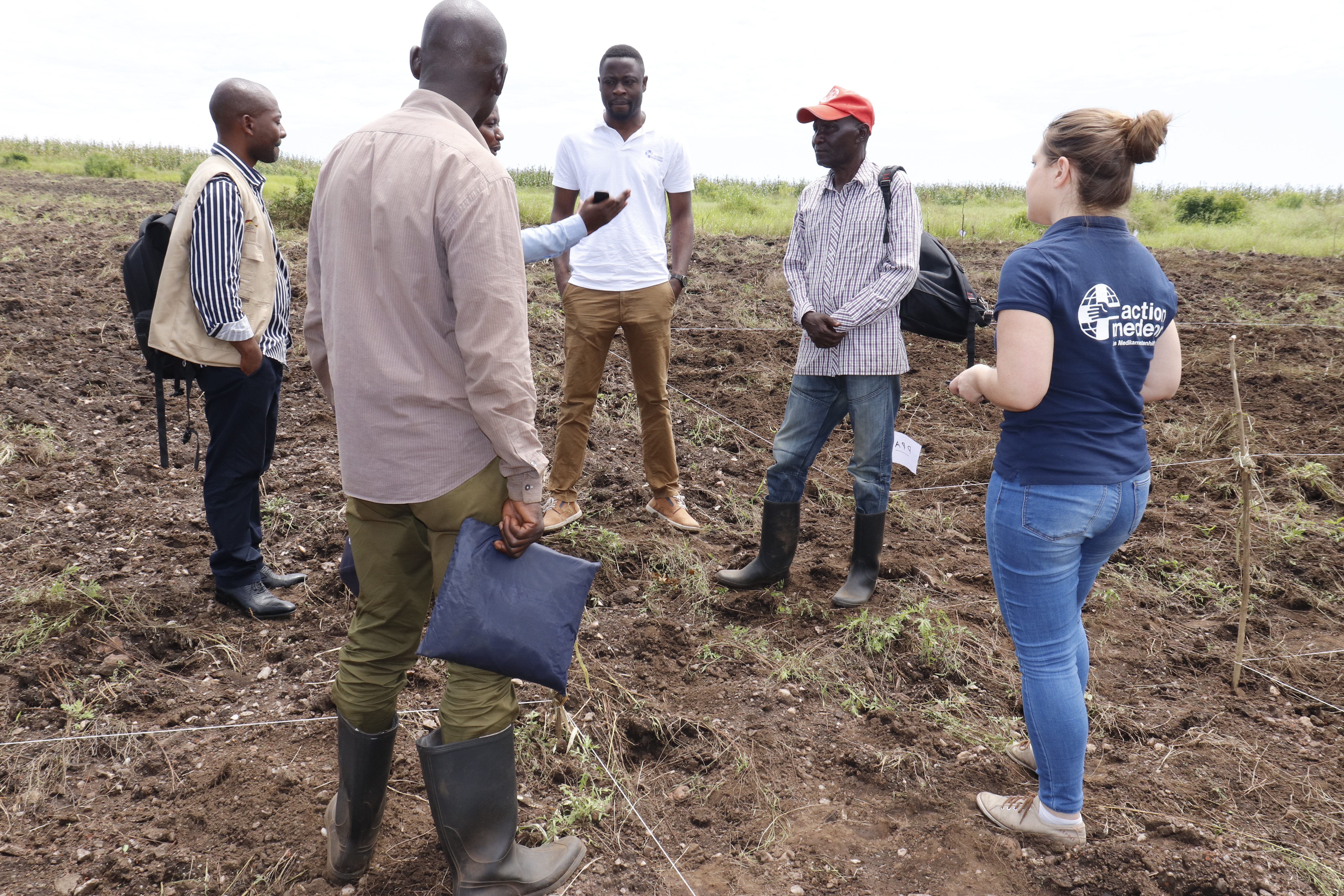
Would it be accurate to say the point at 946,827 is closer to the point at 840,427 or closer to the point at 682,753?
the point at 682,753

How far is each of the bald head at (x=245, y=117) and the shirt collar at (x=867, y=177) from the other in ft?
6.92

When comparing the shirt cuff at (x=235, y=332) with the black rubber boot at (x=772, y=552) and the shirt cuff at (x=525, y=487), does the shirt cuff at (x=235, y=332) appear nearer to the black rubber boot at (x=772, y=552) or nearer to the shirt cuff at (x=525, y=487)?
the shirt cuff at (x=525, y=487)

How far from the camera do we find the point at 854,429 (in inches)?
140

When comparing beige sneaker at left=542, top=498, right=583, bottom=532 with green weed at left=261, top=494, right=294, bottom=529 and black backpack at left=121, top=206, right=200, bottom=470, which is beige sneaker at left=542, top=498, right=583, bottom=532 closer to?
green weed at left=261, top=494, right=294, bottom=529

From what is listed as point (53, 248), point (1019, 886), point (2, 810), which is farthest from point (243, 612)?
point (53, 248)

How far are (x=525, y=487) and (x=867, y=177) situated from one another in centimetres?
212

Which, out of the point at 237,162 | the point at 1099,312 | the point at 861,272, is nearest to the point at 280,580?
the point at 237,162

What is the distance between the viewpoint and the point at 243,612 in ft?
11.3

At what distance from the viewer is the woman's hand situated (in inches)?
79.7

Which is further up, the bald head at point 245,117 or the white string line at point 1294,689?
the bald head at point 245,117

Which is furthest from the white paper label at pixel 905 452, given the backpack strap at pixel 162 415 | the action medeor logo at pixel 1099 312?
the backpack strap at pixel 162 415

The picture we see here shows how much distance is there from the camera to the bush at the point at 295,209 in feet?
41.4

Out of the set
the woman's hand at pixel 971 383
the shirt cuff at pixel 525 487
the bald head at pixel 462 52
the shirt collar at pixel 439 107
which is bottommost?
the shirt cuff at pixel 525 487

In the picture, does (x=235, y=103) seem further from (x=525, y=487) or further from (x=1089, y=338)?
(x=1089, y=338)
